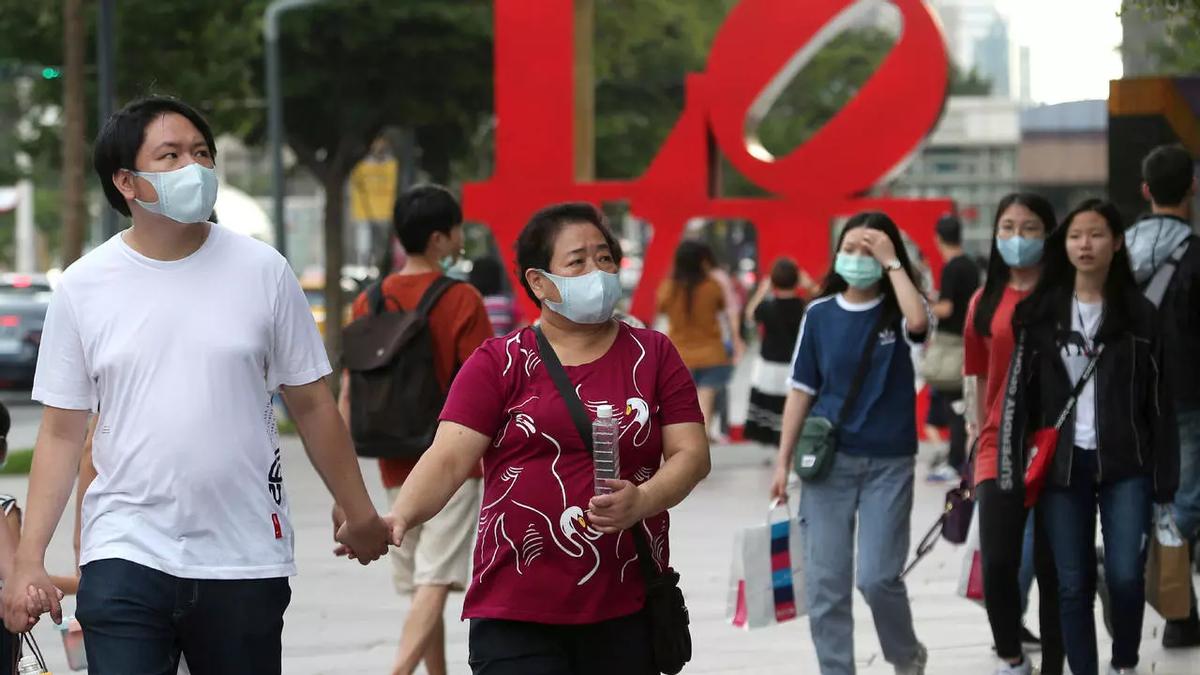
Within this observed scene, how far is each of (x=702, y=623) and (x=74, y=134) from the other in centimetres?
985

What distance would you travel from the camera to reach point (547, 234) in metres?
4.65

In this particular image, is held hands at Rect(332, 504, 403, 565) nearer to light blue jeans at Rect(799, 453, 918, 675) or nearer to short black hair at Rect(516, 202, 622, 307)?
short black hair at Rect(516, 202, 622, 307)

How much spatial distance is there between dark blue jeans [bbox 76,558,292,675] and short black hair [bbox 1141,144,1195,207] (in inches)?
177

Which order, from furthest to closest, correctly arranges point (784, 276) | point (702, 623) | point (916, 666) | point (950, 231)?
point (784, 276), point (950, 231), point (702, 623), point (916, 666)

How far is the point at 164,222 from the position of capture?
429cm

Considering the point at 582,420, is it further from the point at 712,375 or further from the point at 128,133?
the point at 712,375

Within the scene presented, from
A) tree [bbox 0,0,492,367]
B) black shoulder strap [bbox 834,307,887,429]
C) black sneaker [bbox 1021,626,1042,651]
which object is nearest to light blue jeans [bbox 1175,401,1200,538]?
black sneaker [bbox 1021,626,1042,651]

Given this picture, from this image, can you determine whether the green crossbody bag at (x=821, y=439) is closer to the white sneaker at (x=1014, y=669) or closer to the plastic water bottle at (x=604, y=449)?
the white sneaker at (x=1014, y=669)

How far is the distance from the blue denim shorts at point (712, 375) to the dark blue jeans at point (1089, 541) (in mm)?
9242

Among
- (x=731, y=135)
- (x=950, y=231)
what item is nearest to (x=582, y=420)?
(x=950, y=231)

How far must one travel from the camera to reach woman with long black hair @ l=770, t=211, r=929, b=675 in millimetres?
6848

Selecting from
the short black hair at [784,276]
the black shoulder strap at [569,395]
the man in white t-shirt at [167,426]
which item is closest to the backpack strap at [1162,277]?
the black shoulder strap at [569,395]

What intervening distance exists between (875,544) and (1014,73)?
158992 millimetres

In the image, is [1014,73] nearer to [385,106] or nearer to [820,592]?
[385,106]
